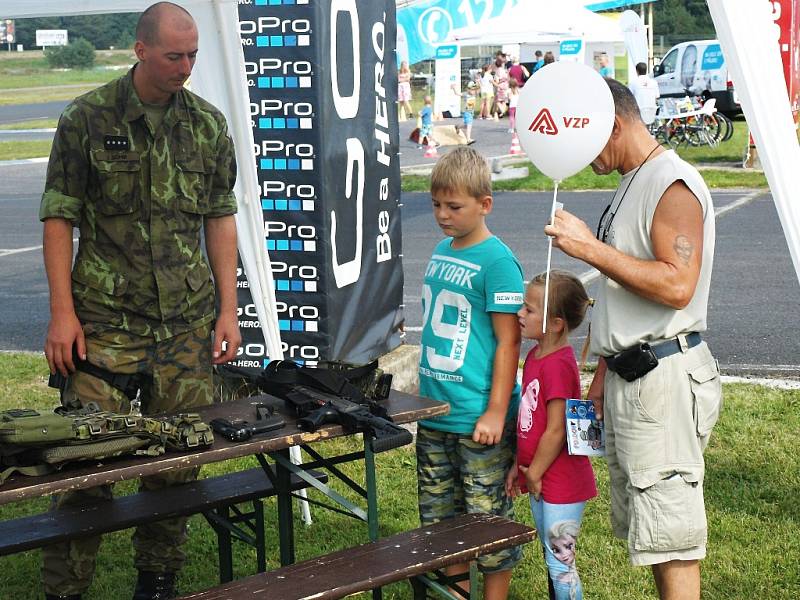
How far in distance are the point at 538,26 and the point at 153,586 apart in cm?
2294

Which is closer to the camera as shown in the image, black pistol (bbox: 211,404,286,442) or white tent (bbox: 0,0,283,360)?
black pistol (bbox: 211,404,286,442)

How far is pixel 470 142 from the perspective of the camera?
1021 inches

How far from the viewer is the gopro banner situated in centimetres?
579

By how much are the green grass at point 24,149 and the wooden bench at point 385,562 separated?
23780 mm

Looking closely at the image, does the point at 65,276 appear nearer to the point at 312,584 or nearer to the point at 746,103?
the point at 312,584

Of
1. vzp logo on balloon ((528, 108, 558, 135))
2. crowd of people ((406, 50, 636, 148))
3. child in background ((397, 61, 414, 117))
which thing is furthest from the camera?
crowd of people ((406, 50, 636, 148))

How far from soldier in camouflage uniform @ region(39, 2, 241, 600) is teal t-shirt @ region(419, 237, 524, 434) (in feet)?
3.04

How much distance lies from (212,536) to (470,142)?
70.7ft

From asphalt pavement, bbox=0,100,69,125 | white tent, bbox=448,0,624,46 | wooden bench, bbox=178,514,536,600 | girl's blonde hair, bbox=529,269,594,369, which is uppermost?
white tent, bbox=448,0,624,46

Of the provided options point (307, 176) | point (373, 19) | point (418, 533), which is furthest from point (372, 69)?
point (418, 533)

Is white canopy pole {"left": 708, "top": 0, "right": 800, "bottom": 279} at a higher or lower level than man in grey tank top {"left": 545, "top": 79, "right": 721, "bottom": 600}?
higher

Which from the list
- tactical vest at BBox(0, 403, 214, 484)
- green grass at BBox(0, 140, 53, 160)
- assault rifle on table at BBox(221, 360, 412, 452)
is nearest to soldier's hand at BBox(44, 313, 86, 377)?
tactical vest at BBox(0, 403, 214, 484)

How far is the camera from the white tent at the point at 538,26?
2458 cm

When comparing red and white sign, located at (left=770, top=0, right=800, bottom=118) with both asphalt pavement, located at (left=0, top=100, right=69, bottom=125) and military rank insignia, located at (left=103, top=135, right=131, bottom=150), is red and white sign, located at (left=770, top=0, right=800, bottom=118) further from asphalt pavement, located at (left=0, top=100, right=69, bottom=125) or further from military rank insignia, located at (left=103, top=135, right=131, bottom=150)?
asphalt pavement, located at (left=0, top=100, right=69, bottom=125)
